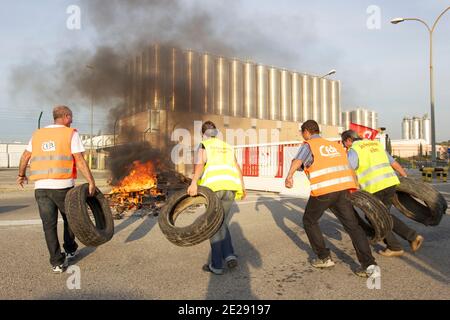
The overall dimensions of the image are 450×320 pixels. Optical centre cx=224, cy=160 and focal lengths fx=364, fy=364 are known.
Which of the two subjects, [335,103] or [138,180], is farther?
[335,103]

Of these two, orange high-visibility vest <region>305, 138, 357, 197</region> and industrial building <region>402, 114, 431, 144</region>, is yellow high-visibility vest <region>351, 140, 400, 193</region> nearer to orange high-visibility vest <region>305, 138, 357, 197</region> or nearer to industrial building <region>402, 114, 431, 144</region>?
orange high-visibility vest <region>305, 138, 357, 197</region>

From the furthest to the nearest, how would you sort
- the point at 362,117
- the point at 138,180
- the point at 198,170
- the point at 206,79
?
the point at 362,117, the point at 206,79, the point at 138,180, the point at 198,170

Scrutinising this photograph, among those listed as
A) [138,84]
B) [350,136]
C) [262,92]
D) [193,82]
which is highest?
[262,92]

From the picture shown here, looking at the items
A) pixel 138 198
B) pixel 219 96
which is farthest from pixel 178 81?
pixel 219 96

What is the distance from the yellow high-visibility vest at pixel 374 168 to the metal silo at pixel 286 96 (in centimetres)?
3503

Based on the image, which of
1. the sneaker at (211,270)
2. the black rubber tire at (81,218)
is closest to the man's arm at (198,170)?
the sneaker at (211,270)

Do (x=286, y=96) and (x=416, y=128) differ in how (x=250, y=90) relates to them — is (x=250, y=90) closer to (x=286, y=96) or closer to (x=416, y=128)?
(x=286, y=96)

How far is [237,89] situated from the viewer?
34219 millimetres

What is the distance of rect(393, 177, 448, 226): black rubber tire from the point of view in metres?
4.95

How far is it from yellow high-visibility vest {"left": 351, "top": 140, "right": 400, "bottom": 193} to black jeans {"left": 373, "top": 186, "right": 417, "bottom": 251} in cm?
9

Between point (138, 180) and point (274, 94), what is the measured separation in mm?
30414

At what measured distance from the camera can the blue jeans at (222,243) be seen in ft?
12.8
